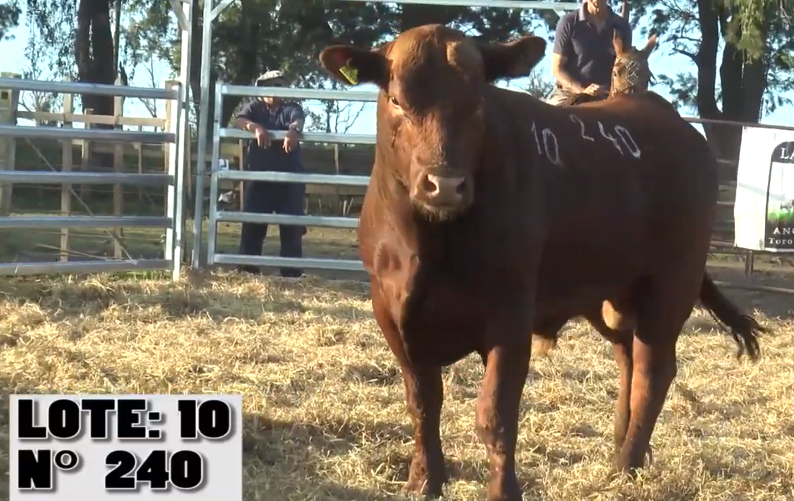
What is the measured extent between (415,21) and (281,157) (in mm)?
6470

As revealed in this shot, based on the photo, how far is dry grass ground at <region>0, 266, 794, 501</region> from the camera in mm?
3826

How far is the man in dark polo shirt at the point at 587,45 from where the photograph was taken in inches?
247

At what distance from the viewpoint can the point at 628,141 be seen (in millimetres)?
4098

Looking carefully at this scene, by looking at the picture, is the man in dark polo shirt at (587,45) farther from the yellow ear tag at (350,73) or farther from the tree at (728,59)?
the tree at (728,59)

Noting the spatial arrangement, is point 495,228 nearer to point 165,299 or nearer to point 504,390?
point 504,390

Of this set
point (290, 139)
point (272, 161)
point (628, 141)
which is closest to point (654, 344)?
point (628, 141)

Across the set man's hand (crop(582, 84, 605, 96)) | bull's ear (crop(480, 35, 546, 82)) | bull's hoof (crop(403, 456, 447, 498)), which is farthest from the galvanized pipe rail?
bull's ear (crop(480, 35, 546, 82))

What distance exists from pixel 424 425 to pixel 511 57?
1323mm

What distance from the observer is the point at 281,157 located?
28.4 ft

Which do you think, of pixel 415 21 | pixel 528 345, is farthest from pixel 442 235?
pixel 415 21

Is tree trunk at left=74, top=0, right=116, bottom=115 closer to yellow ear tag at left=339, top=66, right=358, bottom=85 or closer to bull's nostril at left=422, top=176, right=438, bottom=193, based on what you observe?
yellow ear tag at left=339, top=66, right=358, bottom=85

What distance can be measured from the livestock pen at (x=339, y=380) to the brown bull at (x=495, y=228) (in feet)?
1.04

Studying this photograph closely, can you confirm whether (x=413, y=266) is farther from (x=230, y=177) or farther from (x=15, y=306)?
(x=230, y=177)

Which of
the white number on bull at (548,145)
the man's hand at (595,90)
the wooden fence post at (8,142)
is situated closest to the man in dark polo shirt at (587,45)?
the man's hand at (595,90)
